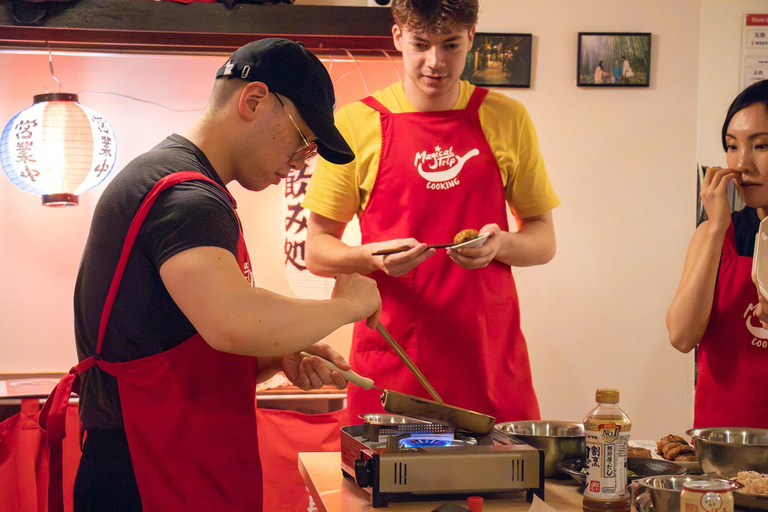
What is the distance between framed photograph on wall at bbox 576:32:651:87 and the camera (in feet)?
11.5

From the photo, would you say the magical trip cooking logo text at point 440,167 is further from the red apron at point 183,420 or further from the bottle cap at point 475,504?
the bottle cap at point 475,504

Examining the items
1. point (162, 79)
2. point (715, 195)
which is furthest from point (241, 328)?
point (162, 79)

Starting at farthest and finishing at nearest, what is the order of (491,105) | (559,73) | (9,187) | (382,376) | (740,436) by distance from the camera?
(9,187) < (559,73) < (491,105) < (382,376) < (740,436)

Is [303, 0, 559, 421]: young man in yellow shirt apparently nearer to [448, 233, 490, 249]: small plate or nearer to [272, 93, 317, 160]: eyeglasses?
[448, 233, 490, 249]: small plate

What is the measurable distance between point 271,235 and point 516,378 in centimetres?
207

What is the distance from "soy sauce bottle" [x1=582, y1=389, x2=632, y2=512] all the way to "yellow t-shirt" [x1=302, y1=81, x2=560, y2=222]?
1.10 m

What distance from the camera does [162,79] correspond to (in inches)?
155

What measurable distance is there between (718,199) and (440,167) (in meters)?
0.82

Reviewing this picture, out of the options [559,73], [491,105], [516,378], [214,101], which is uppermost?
[559,73]

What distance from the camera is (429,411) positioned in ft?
5.26

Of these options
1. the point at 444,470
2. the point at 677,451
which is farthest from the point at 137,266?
the point at 677,451

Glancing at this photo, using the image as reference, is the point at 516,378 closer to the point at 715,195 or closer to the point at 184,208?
the point at 715,195

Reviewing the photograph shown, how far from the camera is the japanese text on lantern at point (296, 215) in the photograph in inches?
133

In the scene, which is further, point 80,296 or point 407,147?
point 407,147
